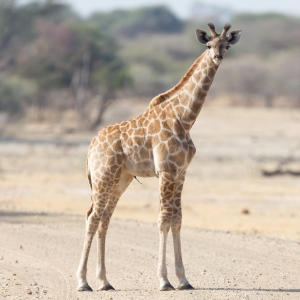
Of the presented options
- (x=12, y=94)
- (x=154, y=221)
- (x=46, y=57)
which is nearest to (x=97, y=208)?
(x=154, y=221)

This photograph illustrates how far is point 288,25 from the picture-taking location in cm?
7181


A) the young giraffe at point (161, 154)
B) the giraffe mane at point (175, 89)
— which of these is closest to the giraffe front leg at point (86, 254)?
the young giraffe at point (161, 154)

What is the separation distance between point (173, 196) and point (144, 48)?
54.7 m

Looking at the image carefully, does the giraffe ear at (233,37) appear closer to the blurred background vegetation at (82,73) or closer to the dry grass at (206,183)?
the dry grass at (206,183)

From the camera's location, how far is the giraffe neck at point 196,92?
7.91 metres

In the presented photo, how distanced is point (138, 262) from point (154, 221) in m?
4.98

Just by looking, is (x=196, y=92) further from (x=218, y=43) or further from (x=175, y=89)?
(x=218, y=43)

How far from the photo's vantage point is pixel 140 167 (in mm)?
7898

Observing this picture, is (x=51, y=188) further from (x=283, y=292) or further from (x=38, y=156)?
(x=283, y=292)

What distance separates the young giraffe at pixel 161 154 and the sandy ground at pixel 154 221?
0.52 meters

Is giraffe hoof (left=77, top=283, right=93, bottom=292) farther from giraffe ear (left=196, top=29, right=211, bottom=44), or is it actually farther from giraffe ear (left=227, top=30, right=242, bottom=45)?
giraffe ear (left=227, top=30, right=242, bottom=45)

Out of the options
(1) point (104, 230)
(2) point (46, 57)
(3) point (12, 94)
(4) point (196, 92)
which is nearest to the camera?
(4) point (196, 92)

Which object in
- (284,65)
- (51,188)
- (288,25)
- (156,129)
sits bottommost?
(51,188)

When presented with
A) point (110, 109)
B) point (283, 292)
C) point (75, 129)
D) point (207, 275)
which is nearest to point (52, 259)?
point (207, 275)
